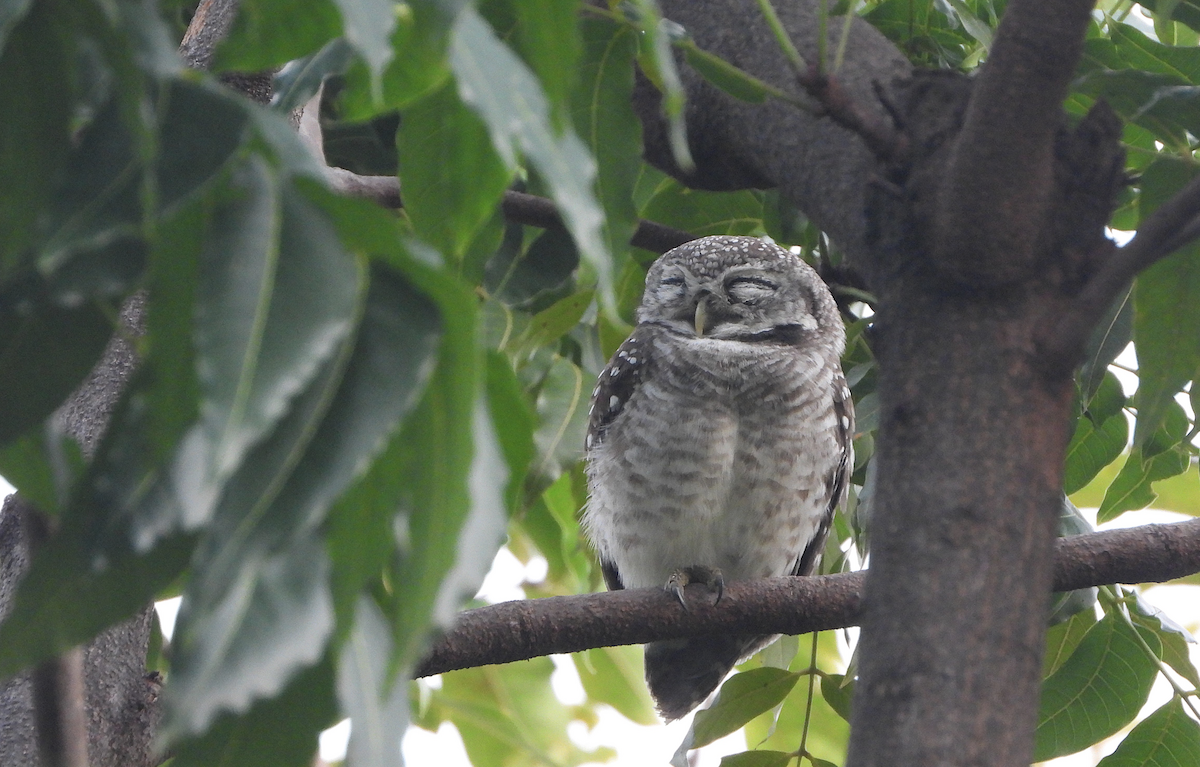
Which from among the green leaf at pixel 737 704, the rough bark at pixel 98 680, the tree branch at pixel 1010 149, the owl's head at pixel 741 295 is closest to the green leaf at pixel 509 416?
the tree branch at pixel 1010 149

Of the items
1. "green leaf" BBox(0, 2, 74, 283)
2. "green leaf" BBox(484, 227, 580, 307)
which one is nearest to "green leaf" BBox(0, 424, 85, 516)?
"green leaf" BBox(0, 2, 74, 283)

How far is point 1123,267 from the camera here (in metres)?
1.01

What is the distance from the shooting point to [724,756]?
1856mm

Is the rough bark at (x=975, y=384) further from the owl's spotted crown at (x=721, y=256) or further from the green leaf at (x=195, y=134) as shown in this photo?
the owl's spotted crown at (x=721, y=256)

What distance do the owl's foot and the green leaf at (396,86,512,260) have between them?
0.96m

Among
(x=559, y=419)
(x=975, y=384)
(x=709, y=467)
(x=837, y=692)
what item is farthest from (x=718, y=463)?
(x=975, y=384)

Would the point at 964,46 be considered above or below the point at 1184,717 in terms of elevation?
above

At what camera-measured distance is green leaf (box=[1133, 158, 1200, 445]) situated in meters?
1.21

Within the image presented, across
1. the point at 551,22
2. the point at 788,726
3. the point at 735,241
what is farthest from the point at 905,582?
the point at 735,241

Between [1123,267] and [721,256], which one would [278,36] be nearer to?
[1123,267]

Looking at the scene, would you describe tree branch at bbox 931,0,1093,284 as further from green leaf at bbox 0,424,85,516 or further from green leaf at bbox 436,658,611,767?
green leaf at bbox 436,658,611,767

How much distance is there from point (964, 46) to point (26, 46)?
178 centimetres

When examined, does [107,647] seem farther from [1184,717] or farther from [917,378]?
[1184,717]

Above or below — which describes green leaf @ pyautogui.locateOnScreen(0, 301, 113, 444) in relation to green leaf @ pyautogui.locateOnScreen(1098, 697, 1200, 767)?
above
